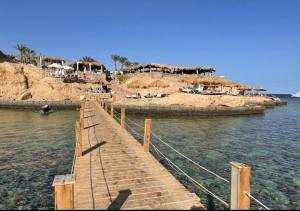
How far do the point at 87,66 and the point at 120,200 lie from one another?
7311 cm

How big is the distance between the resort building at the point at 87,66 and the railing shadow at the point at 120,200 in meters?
67.7

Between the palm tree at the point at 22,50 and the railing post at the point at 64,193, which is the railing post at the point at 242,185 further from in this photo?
the palm tree at the point at 22,50

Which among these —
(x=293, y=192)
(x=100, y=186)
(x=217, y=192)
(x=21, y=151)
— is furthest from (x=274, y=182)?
(x=21, y=151)

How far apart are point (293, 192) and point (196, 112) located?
30.5 metres

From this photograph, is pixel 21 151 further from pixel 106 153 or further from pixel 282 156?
pixel 282 156

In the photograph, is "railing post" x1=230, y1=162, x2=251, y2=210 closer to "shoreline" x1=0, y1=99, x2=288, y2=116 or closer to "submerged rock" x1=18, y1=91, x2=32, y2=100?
"shoreline" x1=0, y1=99, x2=288, y2=116

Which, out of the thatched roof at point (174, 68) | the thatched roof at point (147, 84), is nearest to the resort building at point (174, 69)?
the thatched roof at point (174, 68)

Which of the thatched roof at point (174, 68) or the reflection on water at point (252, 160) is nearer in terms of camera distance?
the reflection on water at point (252, 160)

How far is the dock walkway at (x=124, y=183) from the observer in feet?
19.5

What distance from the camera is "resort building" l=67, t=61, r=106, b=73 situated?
235 ft

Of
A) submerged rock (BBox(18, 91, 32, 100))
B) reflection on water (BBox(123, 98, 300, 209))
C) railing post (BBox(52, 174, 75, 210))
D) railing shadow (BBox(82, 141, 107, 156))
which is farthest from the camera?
submerged rock (BBox(18, 91, 32, 100))

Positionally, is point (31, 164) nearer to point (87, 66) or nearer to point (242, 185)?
point (242, 185)

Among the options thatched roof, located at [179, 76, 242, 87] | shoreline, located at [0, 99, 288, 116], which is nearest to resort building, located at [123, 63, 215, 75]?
thatched roof, located at [179, 76, 242, 87]

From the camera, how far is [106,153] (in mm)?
10836
